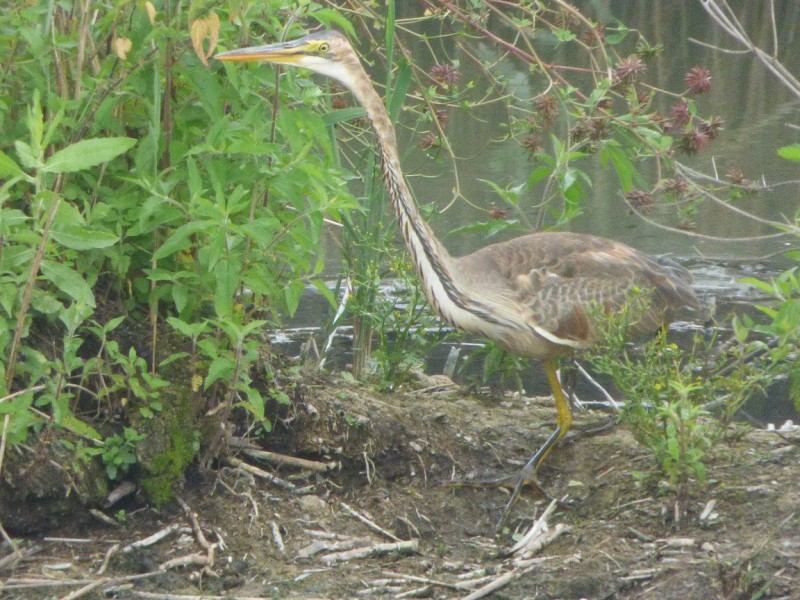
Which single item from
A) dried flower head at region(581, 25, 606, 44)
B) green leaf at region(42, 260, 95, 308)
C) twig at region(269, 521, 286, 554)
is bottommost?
twig at region(269, 521, 286, 554)

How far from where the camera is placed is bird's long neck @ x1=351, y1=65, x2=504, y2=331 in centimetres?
414

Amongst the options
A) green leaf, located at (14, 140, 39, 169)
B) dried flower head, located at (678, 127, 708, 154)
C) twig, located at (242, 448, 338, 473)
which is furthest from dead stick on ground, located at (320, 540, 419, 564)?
dried flower head, located at (678, 127, 708, 154)

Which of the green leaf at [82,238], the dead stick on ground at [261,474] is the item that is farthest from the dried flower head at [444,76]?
the green leaf at [82,238]

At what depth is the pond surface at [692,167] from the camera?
20.5ft

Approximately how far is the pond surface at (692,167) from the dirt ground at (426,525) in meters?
0.98

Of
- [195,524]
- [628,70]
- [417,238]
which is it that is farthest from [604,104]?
[195,524]

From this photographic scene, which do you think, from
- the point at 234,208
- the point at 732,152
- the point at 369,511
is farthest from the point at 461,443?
the point at 732,152

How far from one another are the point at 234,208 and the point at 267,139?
18.9 inches

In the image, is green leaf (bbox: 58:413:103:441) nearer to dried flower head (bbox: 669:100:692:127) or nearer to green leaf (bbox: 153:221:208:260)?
green leaf (bbox: 153:221:208:260)

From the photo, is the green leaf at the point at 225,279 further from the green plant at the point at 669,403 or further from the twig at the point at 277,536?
the green plant at the point at 669,403

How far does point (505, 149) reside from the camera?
368 inches

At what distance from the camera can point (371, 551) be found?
3.62m

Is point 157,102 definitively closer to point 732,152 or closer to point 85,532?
point 85,532

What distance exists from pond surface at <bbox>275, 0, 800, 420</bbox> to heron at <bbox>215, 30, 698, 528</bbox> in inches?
15.8
